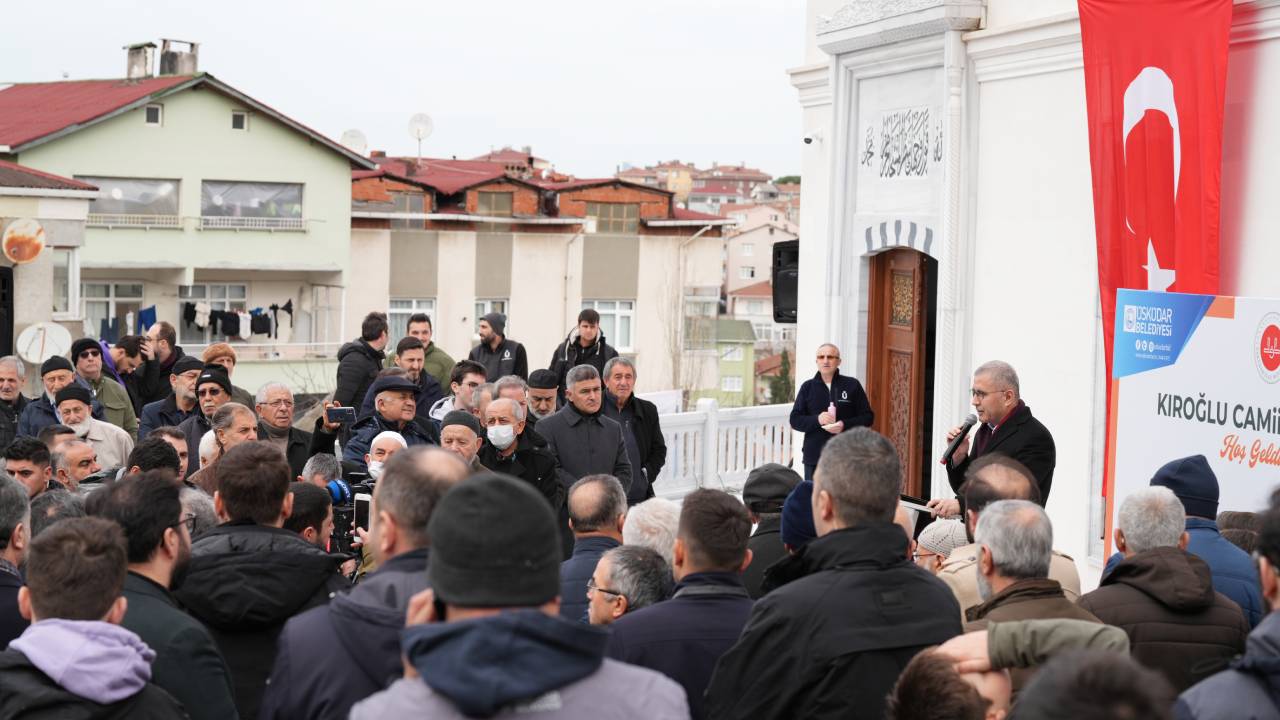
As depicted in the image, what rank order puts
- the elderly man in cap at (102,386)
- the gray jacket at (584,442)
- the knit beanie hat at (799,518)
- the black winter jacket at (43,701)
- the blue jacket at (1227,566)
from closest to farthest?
the black winter jacket at (43,701) → the knit beanie hat at (799,518) → the blue jacket at (1227,566) → the gray jacket at (584,442) → the elderly man in cap at (102,386)

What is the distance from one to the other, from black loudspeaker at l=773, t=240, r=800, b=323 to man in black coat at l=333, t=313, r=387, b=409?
469 centimetres

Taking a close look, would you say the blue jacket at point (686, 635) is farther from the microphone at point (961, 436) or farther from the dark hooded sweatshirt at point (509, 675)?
the microphone at point (961, 436)

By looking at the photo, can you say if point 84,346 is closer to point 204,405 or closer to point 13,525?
point 204,405

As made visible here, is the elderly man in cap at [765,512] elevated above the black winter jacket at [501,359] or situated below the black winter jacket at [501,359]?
below

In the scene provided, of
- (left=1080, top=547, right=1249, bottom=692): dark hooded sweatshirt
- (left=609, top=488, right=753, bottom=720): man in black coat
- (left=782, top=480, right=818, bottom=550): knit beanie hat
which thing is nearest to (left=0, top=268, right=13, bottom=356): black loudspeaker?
(left=782, top=480, right=818, bottom=550): knit beanie hat

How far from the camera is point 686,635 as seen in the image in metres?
4.18

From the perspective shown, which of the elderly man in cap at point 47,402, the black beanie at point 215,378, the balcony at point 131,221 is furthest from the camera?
the balcony at point 131,221

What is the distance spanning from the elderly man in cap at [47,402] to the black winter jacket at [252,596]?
16.7 ft

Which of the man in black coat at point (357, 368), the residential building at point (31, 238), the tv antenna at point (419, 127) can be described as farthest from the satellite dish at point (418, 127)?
the man in black coat at point (357, 368)

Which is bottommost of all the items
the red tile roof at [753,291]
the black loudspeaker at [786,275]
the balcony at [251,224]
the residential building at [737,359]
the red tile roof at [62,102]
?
the residential building at [737,359]

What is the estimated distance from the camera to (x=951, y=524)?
19.4 ft

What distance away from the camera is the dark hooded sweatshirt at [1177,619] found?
437 centimetres

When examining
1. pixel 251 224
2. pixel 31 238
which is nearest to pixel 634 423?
pixel 31 238

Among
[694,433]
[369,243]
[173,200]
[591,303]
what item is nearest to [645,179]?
[591,303]
